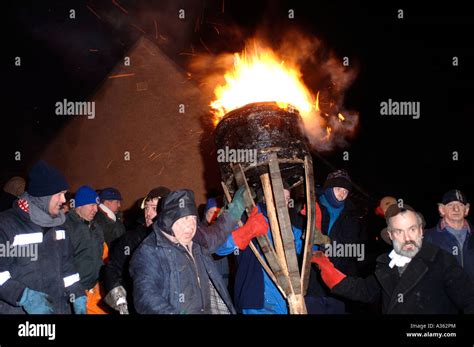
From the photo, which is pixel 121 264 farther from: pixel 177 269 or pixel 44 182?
pixel 177 269

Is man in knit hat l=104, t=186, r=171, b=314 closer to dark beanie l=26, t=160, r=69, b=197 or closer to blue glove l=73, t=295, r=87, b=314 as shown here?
blue glove l=73, t=295, r=87, b=314

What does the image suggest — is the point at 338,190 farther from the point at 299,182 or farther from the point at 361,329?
the point at 361,329

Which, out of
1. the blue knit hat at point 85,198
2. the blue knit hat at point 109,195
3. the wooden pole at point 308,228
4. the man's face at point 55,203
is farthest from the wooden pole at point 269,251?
the blue knit hat at point 109,195

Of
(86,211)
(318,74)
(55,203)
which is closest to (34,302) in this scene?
(55,203)

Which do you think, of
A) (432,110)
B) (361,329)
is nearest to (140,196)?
(432,110)

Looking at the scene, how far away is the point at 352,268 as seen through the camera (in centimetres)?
497

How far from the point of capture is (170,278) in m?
3.41

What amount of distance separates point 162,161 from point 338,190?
5831 mm

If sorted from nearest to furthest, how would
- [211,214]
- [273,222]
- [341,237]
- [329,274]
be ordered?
[329,274], [273,222], [341,237], [211,214]

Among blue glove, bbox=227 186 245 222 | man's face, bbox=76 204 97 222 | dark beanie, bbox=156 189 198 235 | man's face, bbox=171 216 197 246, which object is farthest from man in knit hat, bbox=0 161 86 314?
blue glove, bbox=227 186 245 222

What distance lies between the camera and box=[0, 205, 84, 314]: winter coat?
3.74 m

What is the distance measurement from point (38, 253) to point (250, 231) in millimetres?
1829

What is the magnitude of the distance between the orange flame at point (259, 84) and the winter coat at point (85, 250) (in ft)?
6.21

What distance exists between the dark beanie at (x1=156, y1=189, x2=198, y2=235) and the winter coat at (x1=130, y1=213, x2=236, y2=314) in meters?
0.07
